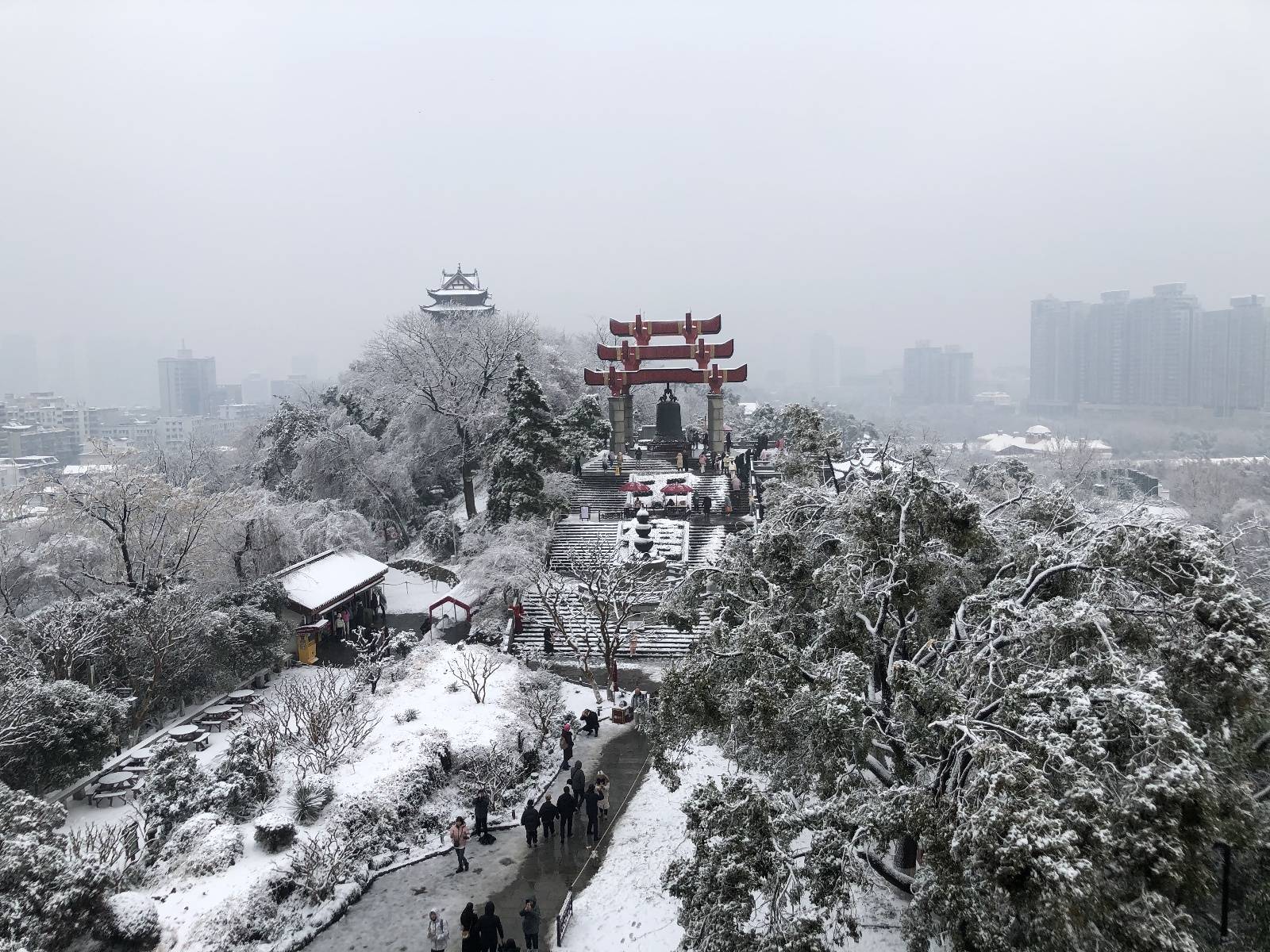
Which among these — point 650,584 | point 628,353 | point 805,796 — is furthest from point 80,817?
point 628,353

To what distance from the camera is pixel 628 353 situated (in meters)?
34.1

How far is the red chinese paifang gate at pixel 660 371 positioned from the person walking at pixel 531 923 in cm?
2457

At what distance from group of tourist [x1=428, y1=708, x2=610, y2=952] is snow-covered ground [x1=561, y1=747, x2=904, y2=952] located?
0.49 meters

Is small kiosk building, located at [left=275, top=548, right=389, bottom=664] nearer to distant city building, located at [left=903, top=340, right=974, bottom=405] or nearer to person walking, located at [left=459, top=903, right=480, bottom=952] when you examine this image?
person walking, located at [left=459, top=903, right=480, bottom=952]

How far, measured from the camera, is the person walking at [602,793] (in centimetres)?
1232

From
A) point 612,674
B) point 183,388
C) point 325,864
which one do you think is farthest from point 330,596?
point 183,388

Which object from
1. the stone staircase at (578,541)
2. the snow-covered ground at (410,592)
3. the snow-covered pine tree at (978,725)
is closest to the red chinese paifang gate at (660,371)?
the stone staircase at (578,541)

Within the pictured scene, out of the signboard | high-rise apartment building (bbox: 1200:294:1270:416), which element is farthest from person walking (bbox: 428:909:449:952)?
high-rise apartment building (bbox: 1200:294:1270:416)

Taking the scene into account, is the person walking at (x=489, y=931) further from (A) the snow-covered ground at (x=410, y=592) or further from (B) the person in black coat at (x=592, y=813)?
(A) the snow-covered ground at (x=410, y=592)

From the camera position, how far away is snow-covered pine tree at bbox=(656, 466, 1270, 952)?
545 cm

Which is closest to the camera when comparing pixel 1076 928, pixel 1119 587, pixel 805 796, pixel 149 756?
pixel 1076 928

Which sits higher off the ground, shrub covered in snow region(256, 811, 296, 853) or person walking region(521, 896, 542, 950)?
shrub covered in snow region(256, 811, 296, 853)

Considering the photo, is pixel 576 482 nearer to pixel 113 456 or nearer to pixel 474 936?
pixel 113 456

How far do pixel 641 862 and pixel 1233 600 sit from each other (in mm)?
7783
